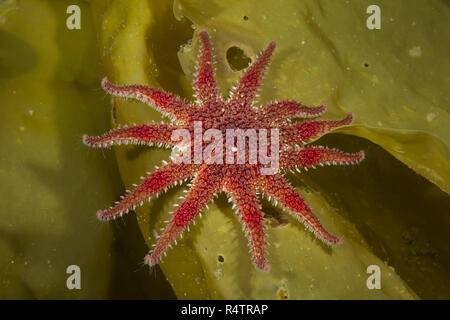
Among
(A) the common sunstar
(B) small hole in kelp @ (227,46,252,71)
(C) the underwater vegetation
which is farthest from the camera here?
(B) small hole in kelp @ (227,46,252,71)

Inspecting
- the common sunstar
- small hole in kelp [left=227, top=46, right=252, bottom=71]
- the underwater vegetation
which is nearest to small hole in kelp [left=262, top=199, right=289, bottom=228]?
the underwater vegetation

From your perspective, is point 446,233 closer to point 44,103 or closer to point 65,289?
point 65,289

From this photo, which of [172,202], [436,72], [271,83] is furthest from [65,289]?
[436,72]

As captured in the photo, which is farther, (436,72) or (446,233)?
(446,233)

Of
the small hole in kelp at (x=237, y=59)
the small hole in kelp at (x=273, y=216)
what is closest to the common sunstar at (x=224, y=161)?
the small hole in kelp at (x=273, y=216)

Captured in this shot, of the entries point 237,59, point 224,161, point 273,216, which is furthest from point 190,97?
point 273,216

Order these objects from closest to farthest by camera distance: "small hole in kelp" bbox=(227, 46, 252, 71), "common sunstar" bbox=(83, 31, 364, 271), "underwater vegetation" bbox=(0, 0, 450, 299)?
"common sunstar" bbox=(83, 31, 364, 271) → "underwater vegetation" bbox=(0, 0, 450, 299) → "small hole in kelp" bbox=(227, 46, 252, 71)

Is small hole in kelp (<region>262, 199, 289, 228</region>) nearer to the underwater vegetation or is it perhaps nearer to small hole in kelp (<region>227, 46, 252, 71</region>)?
the underwater vegetation
